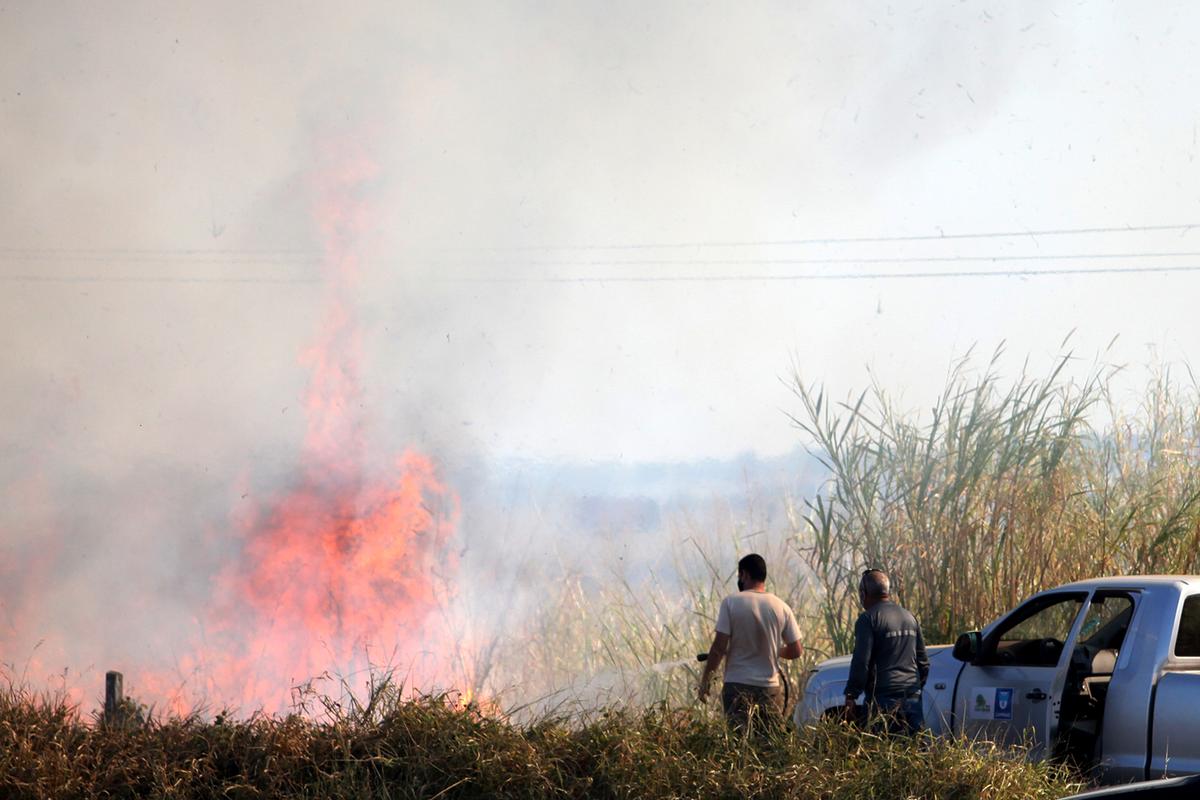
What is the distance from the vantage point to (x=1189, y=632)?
715 cm

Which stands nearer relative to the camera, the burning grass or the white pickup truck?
the burning grass

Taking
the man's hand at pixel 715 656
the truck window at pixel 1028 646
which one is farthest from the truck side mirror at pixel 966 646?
the man's hand at pixel 715 656

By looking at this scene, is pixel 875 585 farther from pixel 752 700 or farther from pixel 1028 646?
pixel 1028 646

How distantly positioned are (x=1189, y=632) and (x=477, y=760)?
159 inches

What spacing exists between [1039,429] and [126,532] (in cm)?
1548

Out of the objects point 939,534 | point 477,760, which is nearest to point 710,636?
point 939,534

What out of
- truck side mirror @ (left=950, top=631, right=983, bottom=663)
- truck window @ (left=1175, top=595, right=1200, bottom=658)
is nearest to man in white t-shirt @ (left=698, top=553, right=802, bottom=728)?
truck side mirror @ (left=950, top=631, right=983, bottom=663)

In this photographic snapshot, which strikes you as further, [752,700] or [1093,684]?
[752,700]

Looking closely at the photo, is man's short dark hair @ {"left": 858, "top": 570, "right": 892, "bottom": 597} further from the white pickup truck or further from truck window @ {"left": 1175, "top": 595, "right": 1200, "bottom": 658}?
truck window @ {"left": 1175, "top": 595, "right": 1200, "bottom": 658}

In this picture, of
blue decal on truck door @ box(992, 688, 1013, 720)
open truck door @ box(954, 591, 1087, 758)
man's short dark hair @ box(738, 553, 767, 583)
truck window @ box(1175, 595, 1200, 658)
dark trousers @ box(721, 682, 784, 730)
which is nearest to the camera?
truck window @ box(1175, 595, 1200, 658)

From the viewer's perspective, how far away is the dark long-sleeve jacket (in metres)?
7.59

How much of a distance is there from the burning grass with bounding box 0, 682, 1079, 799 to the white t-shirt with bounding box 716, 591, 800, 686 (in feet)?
4.27

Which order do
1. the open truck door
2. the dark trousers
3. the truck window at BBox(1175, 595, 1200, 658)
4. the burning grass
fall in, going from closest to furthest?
the burning grass
the truck window at BBox(1175, 595, 1200, 658)
the dark trousers
the open truck door

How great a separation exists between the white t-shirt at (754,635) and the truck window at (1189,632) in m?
2.22
